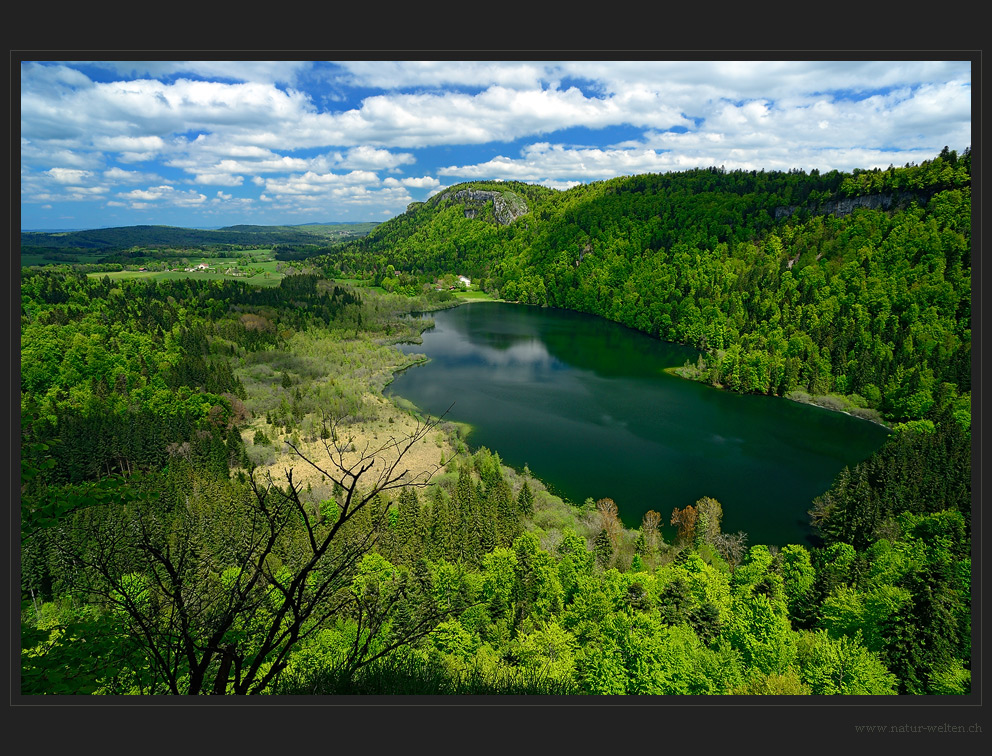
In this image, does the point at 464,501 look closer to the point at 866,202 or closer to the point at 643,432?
the point at 643,432

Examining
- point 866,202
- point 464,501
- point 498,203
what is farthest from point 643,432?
point 498,203

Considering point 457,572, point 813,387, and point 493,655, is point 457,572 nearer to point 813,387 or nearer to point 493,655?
Answer: point 493,655

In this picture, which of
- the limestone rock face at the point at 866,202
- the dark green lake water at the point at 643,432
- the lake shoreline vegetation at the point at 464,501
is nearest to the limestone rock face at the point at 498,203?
the lake shoreline vegetation at the point at 464,501

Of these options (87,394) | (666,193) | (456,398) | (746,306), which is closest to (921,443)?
(456,398)

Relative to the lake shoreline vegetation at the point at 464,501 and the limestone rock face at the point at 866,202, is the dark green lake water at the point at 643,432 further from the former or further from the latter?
the limestone rock face at the point at 866,202

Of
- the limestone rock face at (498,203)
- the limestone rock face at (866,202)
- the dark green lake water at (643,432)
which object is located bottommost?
the dark green lake water at (643,432)

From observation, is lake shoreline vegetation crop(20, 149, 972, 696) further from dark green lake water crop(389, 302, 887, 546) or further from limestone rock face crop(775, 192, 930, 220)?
dark green lake water crop(389, 302, 887, 546)

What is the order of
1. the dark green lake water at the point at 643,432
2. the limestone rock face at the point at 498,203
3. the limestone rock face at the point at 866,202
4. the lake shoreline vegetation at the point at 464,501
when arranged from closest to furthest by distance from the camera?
the lake shoreline vegetation at the point at 464,501, the dark green lake water at the point at 643,432, the limestone rock face at the point at 866,202, the limestone rock face at the point at 498,203
